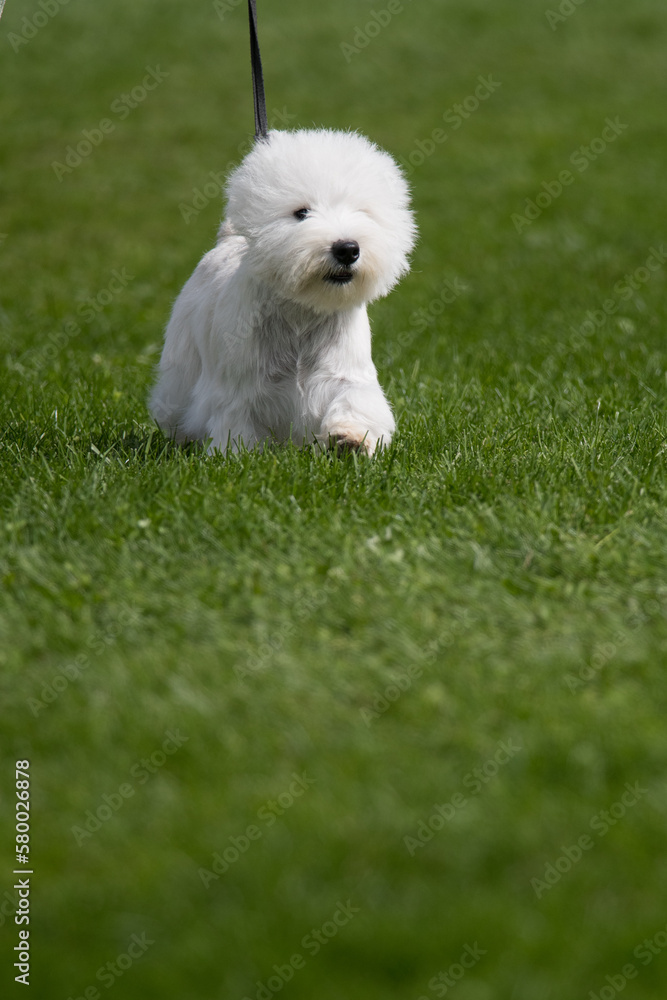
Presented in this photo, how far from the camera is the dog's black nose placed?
4.65 metres

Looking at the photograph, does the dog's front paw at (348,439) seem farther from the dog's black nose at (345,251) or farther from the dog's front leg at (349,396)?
the dog's black nose at (345,251)

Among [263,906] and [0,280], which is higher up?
[263,906]

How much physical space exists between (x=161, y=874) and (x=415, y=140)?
13.0m

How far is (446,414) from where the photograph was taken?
5.90 m

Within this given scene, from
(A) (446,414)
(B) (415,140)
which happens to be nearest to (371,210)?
(A) (446,414)

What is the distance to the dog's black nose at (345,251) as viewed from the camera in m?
4.65

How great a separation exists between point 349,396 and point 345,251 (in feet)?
2.28

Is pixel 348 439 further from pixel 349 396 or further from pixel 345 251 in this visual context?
pixel 345 251

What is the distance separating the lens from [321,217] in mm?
4730

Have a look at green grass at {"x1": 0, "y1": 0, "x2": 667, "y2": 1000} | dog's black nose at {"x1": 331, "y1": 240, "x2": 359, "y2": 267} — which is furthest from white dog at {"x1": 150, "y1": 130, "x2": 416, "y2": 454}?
green grass at {"x1": 0, "y1": 0, "x2": 667, "y2": 1000}

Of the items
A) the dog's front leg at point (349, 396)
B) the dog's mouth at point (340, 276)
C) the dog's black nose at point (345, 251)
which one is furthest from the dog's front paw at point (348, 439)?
the dog's black nose at point (345, 251)

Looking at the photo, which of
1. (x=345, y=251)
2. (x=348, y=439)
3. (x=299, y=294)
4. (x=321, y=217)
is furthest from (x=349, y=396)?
(x=321, y=217)

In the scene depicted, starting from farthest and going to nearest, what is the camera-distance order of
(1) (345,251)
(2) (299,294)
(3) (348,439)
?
(3) (348,439) < (2) (299,294) < (1) (345,251)

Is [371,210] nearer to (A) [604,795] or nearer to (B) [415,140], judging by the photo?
(A) [604,795]
